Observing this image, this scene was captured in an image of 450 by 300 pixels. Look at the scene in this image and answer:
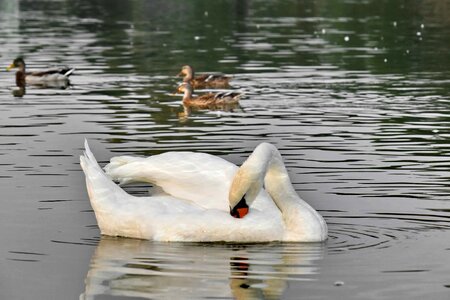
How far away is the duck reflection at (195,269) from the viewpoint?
13.4 m

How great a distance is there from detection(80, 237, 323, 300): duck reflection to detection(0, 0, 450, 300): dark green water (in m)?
0.03

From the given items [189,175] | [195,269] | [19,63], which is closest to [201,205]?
[189,175]

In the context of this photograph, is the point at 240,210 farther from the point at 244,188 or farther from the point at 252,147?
the point at 252,147

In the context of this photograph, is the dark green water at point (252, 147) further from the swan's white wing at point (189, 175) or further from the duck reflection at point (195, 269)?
the swan's white wing at point (189, 175)

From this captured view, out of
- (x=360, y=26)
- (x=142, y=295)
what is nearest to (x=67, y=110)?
(x=142, y=295)

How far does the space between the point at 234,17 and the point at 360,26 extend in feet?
36.3

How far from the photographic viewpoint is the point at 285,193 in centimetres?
1611

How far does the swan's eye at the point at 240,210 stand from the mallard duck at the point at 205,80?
774 inches

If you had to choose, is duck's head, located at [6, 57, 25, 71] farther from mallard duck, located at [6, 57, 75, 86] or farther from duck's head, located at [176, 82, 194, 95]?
duck's head, located at [176, 82, 194, 95]

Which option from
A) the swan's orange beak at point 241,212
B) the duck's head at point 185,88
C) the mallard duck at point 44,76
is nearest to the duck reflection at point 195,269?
the swan's orange beak at point 241,212

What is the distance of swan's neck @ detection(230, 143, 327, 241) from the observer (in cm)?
1520

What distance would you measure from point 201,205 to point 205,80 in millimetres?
20392

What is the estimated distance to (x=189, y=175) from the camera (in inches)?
640

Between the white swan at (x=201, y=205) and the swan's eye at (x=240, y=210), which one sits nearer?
the swan's eye at (x=240, y=210)
